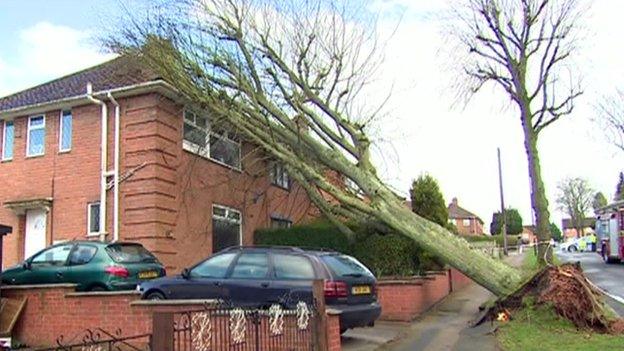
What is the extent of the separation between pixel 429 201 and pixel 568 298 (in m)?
7.67

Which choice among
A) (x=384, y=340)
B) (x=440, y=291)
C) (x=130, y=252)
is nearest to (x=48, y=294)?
(x=130, y=252)

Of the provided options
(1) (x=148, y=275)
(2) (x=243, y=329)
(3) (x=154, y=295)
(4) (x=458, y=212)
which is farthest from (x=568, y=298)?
(4) (x=458, y=212)

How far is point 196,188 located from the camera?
18.6 m

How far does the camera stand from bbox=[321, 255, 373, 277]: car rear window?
35.3 feet

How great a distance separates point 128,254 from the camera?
13180mm

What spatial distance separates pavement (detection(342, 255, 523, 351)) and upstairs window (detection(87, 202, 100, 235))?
8073 millimetres

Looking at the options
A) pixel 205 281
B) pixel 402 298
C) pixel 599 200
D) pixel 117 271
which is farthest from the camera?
pixel 599 200

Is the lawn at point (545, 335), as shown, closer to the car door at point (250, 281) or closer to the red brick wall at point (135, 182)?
the car door at point (250, 281)

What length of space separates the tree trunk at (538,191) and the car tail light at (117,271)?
12.8 metres

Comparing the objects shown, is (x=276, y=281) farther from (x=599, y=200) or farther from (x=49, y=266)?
(x=599, y=200)

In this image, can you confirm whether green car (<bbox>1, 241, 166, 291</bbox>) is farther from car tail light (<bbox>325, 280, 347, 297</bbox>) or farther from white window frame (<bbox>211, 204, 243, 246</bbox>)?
white window frame (<bbox>211, 204, 243, 246</bbox>)

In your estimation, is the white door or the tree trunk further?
the tree trunk

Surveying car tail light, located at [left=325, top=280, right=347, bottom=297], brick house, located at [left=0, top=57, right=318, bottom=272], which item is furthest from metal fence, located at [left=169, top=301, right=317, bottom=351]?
brick house, located at [left=0, top=57, right=318, bottom=272]

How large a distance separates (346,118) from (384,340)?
26.1 feet
